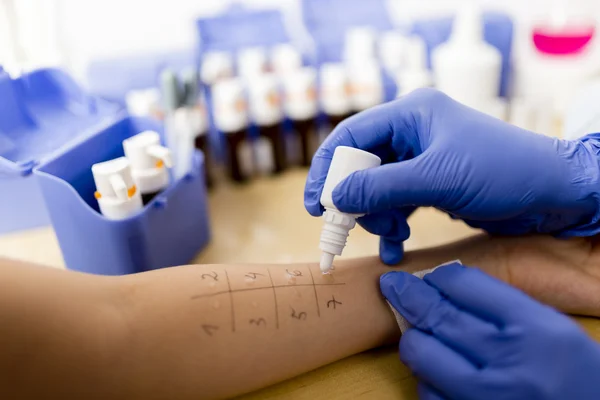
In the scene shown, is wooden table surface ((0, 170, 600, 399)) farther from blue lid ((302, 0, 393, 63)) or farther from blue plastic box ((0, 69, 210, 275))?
blue lid ((302, 0, 393, 63))

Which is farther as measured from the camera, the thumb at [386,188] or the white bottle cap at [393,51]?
the white bottle cap at [393,51]

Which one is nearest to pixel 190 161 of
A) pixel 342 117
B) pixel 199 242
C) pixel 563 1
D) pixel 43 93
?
pixel 199 242

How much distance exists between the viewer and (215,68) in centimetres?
102

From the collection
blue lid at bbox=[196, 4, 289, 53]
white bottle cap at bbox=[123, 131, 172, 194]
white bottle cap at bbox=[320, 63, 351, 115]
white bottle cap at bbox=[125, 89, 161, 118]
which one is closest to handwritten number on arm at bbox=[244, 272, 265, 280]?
white bottle cap at bbox=[123, 131, 172, 194]

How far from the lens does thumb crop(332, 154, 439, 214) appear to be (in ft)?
1.74

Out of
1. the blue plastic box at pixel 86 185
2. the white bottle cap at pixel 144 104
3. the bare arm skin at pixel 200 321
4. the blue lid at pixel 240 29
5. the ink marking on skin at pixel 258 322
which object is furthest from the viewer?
the blue lid at pixel 240 29

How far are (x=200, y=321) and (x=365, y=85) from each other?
2.25 ft

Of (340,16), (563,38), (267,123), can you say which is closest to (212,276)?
(267,123)

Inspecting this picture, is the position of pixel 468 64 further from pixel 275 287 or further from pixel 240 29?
pixel 275 287

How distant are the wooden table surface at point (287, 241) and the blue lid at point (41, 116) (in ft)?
0.52

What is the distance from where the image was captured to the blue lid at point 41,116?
0.70 m

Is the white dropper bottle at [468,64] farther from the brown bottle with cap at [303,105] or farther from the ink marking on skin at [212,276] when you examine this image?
the ink marking on skin at [212,276]

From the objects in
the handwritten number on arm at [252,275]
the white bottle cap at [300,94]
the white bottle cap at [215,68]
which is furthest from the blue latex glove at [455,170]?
the white bottle cap at [215,68]

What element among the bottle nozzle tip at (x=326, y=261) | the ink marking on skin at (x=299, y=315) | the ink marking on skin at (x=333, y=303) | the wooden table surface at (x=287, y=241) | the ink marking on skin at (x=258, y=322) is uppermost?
the bottle nozzle tip at (x=326, y=261)
